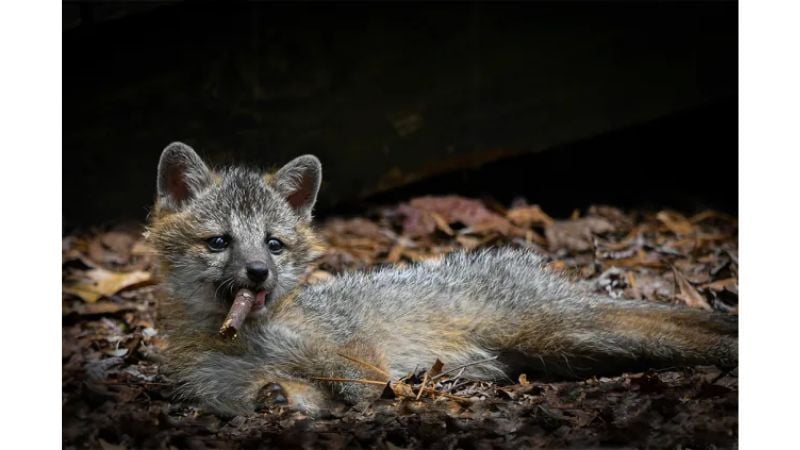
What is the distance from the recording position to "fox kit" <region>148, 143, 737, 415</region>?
160 inches

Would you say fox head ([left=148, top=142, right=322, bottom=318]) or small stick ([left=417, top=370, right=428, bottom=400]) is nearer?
small stick ([left=417, top=370, right=428, bottom=400])

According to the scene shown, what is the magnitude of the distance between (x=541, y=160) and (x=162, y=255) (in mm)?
3281

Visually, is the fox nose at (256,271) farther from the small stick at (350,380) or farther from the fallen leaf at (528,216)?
Answer: the fallen leaf at (528,216)

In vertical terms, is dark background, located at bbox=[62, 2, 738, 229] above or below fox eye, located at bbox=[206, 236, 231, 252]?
above

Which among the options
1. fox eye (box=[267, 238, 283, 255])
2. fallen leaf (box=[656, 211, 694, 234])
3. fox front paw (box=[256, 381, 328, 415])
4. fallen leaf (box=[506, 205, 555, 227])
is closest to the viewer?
fox front paw (box=[256, 381, 328, 415])

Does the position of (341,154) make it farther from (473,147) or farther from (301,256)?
(301,256)

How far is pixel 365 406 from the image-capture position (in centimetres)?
386

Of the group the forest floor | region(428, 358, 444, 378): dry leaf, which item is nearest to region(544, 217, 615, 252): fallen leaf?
the forest floor

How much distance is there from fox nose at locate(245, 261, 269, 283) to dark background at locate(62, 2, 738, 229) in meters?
1.06

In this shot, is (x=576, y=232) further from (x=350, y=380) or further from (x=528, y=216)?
(x=350, y=380)

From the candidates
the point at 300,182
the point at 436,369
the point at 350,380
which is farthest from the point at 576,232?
the point at 350,380

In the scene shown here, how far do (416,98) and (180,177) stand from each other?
2.42 m

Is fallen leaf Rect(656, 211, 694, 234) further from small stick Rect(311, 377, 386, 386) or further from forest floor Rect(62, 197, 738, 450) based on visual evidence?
small stick Rect(311, 377, 386, 386)

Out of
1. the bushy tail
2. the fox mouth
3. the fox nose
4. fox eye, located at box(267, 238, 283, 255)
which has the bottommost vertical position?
the bushy tail
